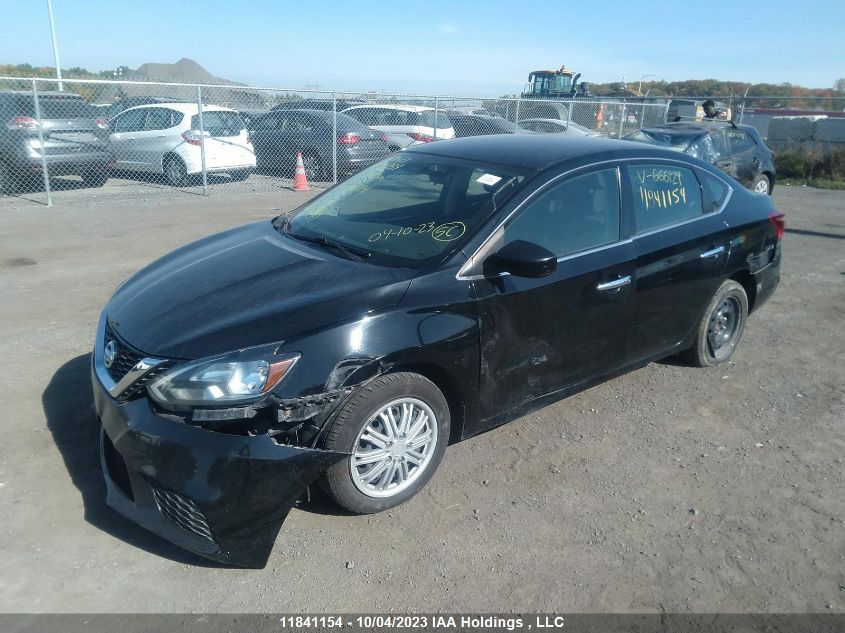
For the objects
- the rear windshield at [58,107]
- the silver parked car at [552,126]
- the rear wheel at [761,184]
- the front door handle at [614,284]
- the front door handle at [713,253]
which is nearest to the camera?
the front door handle at [614,284]

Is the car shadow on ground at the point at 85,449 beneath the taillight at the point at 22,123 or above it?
beneath

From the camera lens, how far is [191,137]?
1331 centimetres

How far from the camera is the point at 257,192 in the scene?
540 inches

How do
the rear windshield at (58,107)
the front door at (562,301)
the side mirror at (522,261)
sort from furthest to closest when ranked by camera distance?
the rear windshield at (58,107) < the front door at (562,301) < the side mirror at (522,261)

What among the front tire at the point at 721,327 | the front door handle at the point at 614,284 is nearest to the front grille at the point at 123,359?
the front door handle at the point at 614,284

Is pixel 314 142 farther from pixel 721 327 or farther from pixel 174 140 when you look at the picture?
pixel 721 327

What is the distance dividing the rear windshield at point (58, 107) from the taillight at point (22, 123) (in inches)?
3.3

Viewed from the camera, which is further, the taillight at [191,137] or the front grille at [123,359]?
the taillight at [191,137]

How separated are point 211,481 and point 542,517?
162 centimetres

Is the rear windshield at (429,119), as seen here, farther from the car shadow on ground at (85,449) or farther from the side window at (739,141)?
the car shadow on ground at (85,449)

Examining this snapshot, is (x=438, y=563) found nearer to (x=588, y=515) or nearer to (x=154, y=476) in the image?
(x=588, y=515)

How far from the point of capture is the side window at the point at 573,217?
379cm

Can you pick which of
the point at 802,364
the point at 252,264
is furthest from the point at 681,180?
the point at 252,264

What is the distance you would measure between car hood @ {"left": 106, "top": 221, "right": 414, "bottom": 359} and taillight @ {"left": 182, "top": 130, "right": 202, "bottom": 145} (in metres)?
10.2
